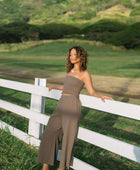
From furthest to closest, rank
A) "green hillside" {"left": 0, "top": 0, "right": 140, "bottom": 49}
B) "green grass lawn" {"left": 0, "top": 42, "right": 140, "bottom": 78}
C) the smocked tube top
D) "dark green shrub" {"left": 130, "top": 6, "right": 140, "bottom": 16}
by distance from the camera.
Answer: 1. "dark green shrub" {"left": 130, "top": 6, "right": 140, "bottom": 16}
2. "green hillside" {"left": 0, "top": 0, "right": 140, "bottom": 49}
3. "green grass lawn" {"left": 0, "top": 42, "right": 140, "bottom": 78}
4. the smocked tube top

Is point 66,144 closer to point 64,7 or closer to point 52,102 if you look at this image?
point 52,102

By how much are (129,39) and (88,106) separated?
43403mm

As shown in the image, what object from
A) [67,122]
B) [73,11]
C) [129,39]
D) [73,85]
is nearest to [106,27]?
[129,39]

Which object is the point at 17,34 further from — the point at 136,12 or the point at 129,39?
the point at 136,12

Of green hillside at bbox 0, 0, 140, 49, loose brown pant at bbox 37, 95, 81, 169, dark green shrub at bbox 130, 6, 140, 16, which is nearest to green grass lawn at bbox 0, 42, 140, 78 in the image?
green hillside at bbox 0, 0, 140, 49

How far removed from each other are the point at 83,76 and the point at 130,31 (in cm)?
4661

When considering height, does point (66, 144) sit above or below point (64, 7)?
below

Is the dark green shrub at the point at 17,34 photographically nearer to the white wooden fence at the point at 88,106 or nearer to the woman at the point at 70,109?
the white wooden fence at the point at 88,106

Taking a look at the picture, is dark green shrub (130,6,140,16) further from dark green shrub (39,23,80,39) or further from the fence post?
the fence post

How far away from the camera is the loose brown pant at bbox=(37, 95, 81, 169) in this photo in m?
3.07

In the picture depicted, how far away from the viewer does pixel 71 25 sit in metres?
64.4

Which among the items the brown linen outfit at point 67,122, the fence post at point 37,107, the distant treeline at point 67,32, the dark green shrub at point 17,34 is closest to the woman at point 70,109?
the brown linen outfit at point 67,122

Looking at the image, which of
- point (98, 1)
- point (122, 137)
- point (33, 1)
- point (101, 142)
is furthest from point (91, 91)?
point (33, 1)

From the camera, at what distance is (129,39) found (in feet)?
147
